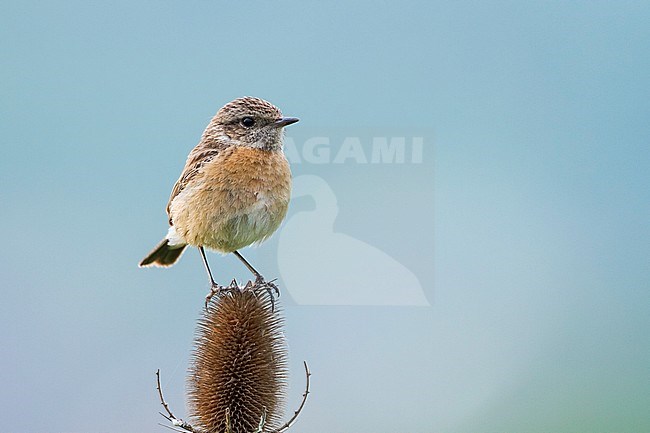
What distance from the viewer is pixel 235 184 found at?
6156mm

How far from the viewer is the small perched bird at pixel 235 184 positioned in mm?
6113

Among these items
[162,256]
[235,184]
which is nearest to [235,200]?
[235,184]

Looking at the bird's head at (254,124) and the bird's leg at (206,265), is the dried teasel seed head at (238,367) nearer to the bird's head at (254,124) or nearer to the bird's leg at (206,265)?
the bird's leg at (206,265)

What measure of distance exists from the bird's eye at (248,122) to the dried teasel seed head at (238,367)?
177cm

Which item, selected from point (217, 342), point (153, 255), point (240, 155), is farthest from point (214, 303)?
point (153, 255)

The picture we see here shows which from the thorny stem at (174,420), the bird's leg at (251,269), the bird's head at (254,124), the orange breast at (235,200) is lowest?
the thorny stem at (174,420)

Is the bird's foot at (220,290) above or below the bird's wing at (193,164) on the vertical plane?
below

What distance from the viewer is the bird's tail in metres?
6.97

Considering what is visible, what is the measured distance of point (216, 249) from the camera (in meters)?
6.34

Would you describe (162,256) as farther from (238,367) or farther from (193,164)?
(238,367)

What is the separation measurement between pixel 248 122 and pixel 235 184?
0.61 m

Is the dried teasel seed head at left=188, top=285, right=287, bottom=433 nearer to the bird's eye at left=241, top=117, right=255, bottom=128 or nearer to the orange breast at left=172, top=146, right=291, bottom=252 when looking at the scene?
the orange breast at left=172, top=146, right=291, bottom=252

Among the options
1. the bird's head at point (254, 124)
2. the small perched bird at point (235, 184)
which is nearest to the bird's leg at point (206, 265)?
the small perched bird at point (235, 184)

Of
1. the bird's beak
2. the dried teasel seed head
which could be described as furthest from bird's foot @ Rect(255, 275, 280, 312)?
the bird's beak
